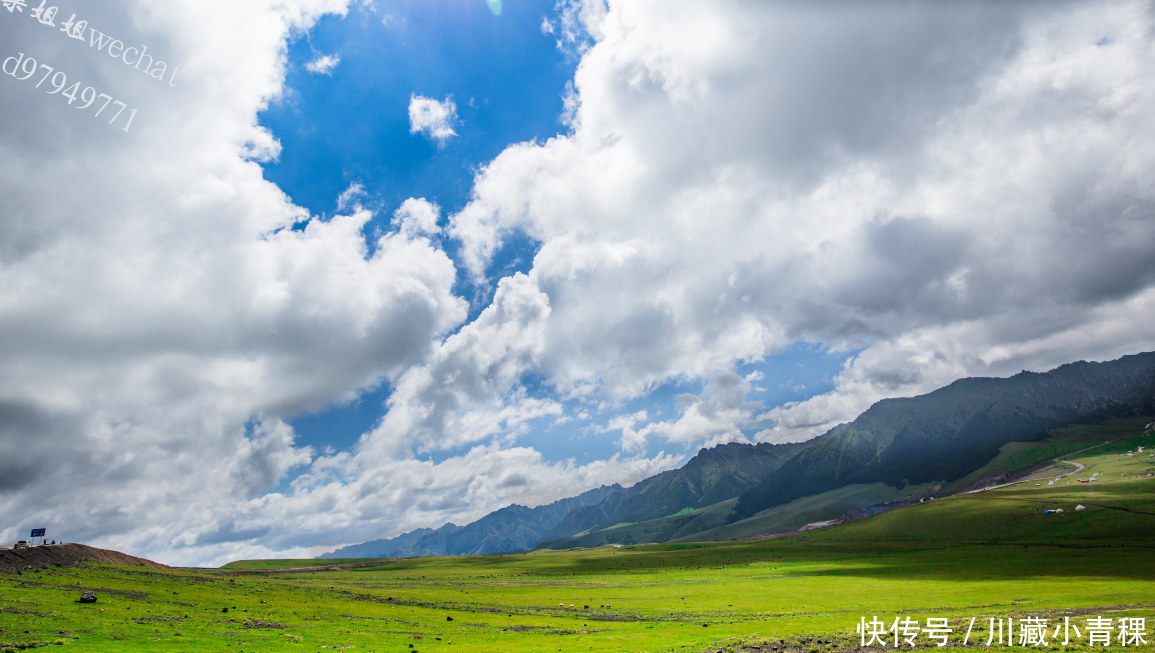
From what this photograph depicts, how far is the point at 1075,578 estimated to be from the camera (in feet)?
276

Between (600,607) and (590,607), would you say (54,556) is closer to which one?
(590,607)

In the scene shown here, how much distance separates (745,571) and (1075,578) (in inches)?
2615

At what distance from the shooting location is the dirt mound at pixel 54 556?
80375 millimetres

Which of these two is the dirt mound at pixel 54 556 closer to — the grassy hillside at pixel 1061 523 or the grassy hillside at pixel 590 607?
the grassy hillside at pixel 590 607

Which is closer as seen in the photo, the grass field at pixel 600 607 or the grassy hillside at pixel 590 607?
the grassy hillside at pixel 590 607

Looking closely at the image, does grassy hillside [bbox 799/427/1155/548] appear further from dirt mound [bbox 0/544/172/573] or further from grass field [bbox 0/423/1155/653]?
dirt mound [bbox 0/544/172/573]

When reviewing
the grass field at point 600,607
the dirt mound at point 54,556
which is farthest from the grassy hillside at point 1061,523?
the dirt mound at point 54,556

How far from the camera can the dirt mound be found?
80.4 meters

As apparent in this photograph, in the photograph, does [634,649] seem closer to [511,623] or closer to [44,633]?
[511,623]

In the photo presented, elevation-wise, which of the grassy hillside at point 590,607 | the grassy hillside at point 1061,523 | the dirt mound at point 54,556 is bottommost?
the grassy hillside at point 1061,523

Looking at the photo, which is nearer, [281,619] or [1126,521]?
[281,619]

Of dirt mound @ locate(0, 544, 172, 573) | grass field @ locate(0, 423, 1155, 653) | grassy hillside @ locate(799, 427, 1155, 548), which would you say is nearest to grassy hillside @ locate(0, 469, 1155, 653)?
grass field @ locate(0, 423, 1155, 653)

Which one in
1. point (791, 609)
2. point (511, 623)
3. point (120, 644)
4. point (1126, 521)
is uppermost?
point (120, 644)

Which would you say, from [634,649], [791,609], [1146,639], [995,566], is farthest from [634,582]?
[1146,639]
